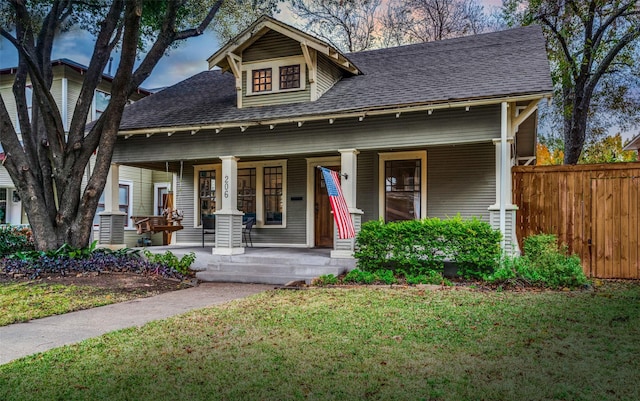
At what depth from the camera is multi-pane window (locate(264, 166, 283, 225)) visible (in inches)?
472

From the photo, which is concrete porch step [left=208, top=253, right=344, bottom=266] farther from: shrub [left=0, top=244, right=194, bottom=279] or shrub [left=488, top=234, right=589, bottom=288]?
shrub [left=488, top=234, right=589, bottom=288]

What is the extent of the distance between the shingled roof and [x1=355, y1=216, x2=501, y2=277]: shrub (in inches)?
87.2

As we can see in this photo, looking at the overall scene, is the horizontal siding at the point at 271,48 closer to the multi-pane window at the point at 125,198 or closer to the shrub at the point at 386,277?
the shrub at the point at 386,277

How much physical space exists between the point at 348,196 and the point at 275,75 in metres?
3.70

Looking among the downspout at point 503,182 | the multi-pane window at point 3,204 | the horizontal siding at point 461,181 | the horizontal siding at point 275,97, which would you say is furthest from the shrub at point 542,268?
the multi-pane window at point 3,204

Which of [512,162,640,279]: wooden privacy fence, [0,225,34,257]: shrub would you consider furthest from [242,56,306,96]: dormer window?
[0,225,34,257]: shrub

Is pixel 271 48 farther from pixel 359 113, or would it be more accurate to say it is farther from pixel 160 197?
pixel 160 197

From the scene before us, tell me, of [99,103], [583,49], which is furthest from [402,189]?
[99,103]

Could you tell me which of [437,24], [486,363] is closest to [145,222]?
[486,363]

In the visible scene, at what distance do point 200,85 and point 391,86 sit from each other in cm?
663

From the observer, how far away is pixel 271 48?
10.7 metres

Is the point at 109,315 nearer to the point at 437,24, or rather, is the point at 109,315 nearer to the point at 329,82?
the point at 329,82

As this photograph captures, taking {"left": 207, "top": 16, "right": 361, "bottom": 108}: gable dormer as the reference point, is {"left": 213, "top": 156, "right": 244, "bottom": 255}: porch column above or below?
below

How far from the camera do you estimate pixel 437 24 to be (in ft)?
67.4
